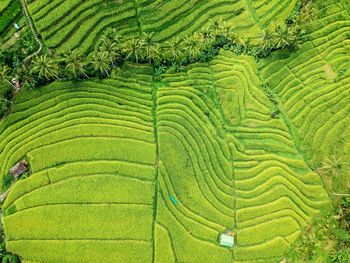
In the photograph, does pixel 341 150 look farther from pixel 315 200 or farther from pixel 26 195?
pixel 26 195

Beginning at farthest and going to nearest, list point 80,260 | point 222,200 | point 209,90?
point 209,90, point 222,200, point 80,260

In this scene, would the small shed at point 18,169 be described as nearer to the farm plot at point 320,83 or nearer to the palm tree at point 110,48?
the palm tree at point 110,48

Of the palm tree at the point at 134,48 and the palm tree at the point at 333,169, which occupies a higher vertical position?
the palm tree at the point at 134,48

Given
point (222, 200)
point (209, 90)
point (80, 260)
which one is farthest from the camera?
point (209, 90)

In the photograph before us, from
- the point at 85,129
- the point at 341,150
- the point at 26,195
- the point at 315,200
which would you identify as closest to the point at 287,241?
the point at 315,200

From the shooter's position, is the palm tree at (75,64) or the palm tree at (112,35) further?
the palm tree at (112,35)

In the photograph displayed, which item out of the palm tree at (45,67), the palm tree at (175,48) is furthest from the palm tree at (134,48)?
the palm tree at (45,67)

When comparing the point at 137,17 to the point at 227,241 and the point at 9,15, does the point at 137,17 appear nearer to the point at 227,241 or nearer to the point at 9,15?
the point at 9,15
